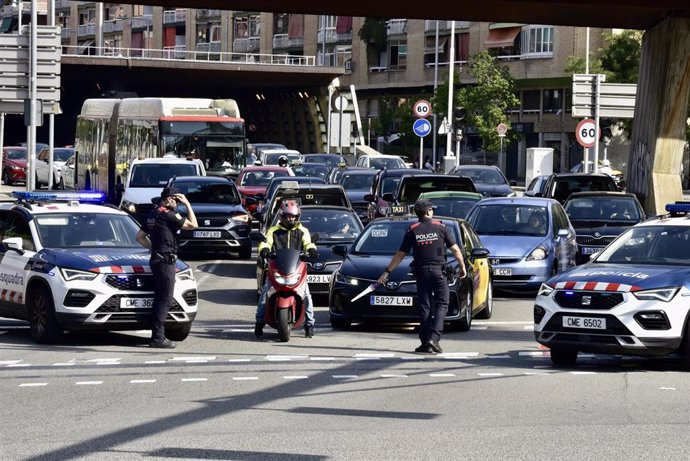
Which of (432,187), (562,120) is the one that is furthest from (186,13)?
(432,187)

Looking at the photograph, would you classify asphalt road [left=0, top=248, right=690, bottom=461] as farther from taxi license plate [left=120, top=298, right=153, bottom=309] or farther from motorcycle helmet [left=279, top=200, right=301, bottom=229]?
motorcycle helmet [left=279, top=200, right=301, bottom=229]

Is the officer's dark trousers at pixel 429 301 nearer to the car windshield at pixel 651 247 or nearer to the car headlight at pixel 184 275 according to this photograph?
the car windshield at pixel 651 247

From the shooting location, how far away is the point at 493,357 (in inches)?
611

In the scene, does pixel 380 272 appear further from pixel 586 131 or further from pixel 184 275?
pixel 586 131

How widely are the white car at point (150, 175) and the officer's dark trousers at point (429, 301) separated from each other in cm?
1794

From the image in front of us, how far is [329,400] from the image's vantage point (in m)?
12.1

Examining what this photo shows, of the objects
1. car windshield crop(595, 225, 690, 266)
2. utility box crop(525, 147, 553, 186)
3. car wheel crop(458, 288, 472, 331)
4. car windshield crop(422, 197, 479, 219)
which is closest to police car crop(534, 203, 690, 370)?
car windshield crop(595, 225, 690, 266)

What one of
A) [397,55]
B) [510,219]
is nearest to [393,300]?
[510,219]

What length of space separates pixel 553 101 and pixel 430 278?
6512cm

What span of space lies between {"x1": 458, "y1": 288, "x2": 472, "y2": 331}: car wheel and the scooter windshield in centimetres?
222

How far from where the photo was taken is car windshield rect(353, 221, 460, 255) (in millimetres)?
19109

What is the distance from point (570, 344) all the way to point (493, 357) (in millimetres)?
1447

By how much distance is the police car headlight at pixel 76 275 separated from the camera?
15.9 metres

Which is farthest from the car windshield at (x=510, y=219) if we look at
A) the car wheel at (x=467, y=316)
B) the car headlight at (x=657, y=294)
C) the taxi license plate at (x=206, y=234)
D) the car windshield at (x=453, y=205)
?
the car headlight at (x=657, y=294)
